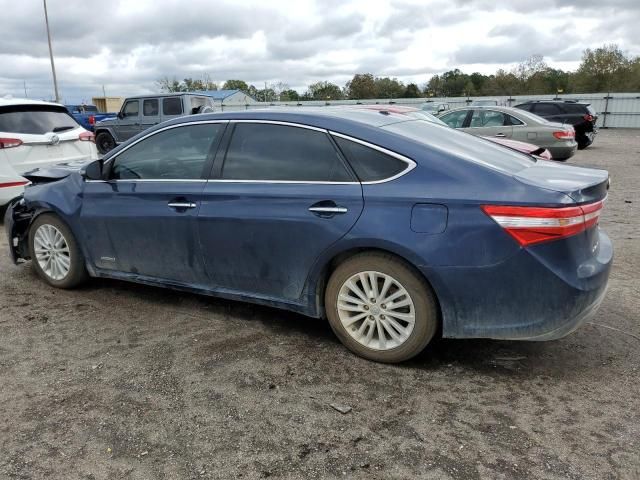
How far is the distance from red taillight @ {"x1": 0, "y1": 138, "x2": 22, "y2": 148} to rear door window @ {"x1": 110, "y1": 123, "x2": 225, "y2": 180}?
366 cm

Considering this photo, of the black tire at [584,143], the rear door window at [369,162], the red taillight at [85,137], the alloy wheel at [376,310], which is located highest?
the red taillight at [85,137]

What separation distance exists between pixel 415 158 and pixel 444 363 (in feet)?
4.27

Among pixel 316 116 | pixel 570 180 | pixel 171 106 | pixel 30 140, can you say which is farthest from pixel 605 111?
pixel 316 116

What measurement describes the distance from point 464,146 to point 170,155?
2.14 meters

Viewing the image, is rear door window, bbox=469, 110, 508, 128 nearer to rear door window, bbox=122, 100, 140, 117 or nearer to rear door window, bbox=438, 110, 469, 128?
rear door window, bbox=438, 110, 469, 128

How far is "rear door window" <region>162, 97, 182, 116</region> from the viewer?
51.9 ft

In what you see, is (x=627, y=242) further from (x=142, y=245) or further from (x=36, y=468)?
(x=36, y=468)

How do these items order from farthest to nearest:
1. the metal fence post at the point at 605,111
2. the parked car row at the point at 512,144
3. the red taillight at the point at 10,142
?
the metal fence post at the point at 605,111, the red taillight at the point at 10,142, the parked car row at the point at 512,144

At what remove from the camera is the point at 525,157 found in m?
3.80

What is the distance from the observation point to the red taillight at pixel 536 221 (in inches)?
111

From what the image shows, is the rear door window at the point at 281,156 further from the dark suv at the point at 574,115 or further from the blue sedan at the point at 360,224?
the dark suv at the point at 574,115

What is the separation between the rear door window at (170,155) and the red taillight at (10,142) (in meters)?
3.66

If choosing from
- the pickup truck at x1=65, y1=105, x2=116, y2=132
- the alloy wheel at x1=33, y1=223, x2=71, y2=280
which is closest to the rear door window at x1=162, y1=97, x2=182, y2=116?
the pickup truck at x1=65, y1=105, x2=116, y2=132

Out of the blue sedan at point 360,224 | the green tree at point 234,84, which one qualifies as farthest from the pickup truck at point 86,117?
the green tree at point 234,84
